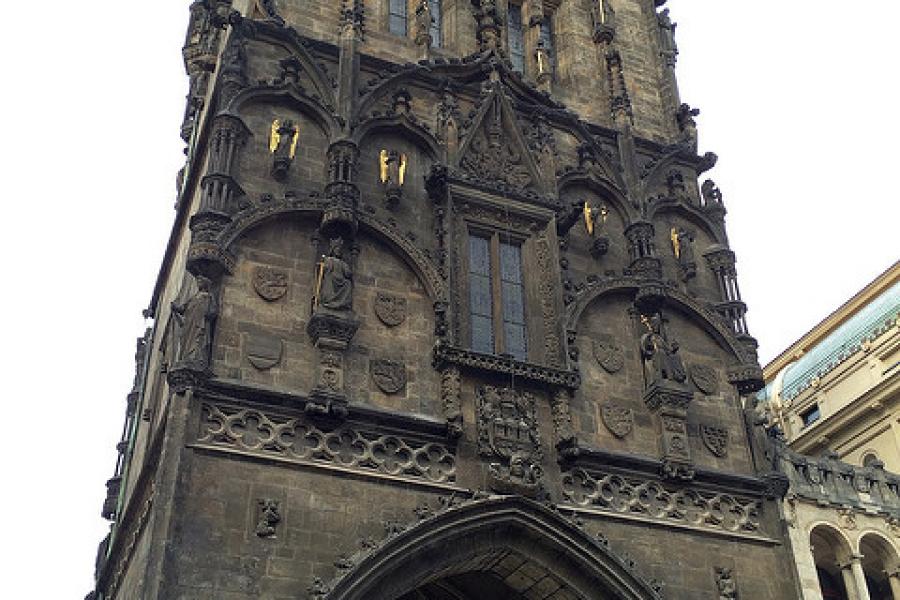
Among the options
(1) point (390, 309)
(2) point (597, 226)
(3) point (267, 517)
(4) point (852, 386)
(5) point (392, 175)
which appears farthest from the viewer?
(4) point (852, 386)

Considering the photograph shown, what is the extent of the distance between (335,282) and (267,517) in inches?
160

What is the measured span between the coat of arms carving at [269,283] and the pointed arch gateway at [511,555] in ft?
14.2

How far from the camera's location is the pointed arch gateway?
1519cm

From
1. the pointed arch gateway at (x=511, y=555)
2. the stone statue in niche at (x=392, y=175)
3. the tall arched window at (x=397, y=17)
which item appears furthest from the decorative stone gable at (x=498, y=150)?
the pointed arch gateway at (x=511, y=555)

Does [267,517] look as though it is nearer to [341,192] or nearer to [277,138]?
[341,192]

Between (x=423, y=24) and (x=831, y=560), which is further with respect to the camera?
(x=423, y=24)

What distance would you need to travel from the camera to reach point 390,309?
1744 centimetres

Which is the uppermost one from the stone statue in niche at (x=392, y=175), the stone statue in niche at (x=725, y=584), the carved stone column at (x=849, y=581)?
the stone statue in niche at (x=392, y=175)

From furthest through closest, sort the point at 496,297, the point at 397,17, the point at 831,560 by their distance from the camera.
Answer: the point at 397,17 < the point at 831,560 < the point at 496,297

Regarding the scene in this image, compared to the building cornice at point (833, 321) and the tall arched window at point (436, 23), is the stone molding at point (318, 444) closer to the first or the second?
the tall arched window at point (436, 23)

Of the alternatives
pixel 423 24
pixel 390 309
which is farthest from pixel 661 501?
pixel 423 24

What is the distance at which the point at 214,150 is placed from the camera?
17562 millimetres

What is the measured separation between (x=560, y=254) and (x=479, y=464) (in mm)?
5055

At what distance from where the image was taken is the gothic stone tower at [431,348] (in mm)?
15055
